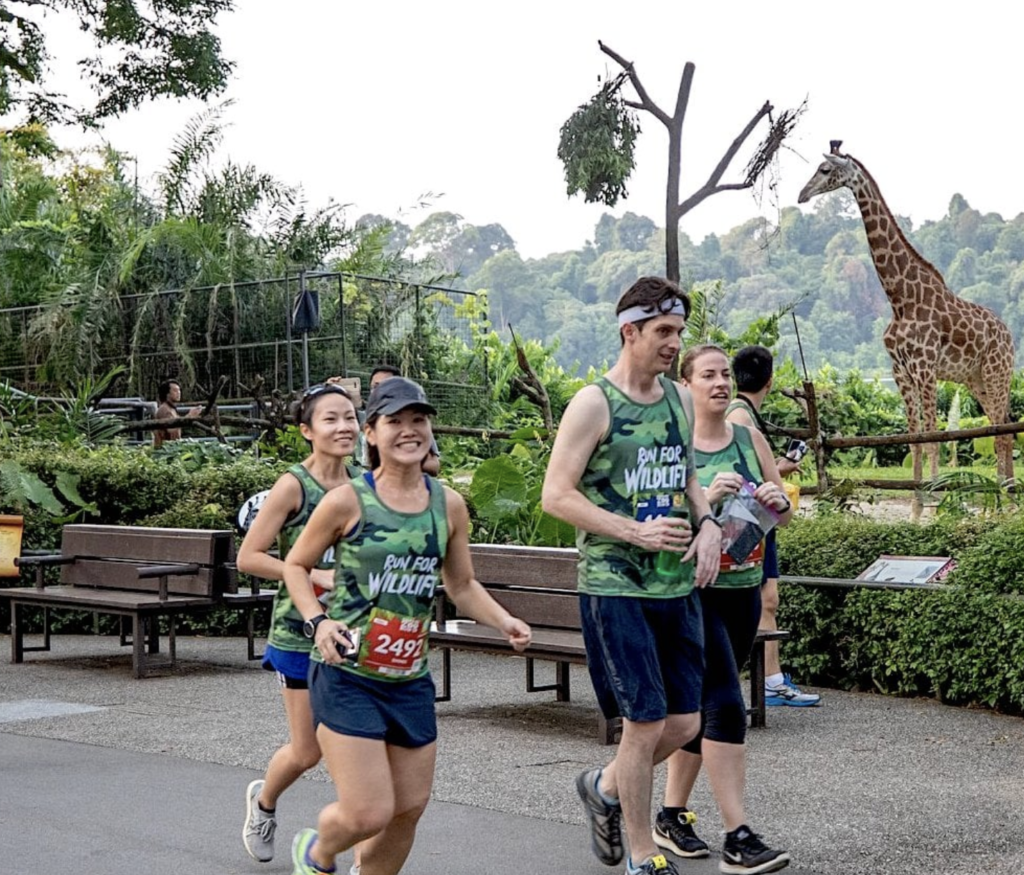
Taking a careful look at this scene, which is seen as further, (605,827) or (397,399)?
(605,827)

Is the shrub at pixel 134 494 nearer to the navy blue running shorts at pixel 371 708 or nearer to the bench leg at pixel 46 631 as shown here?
the bench leg at pixel 46 631

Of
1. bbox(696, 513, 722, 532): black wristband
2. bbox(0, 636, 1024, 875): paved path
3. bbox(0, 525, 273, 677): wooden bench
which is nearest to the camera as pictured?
bbox(696, 513, 722, 532): black wristband

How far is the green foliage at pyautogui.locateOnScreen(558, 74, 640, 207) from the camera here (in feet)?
49.6

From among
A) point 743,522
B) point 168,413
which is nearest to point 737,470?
point 743,522

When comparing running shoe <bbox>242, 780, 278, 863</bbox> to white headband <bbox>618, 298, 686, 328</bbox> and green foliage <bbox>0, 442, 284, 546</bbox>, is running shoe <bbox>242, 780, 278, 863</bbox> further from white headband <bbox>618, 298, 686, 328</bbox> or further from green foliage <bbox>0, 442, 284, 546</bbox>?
green foliage <bbox>0, 442, 284, 546</bbox>

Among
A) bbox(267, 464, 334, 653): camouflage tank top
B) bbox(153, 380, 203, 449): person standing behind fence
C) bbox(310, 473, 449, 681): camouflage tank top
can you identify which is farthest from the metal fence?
bbox(310, 473, 449, 681): camouflage tank top

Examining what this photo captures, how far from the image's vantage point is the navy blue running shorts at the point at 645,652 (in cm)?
525

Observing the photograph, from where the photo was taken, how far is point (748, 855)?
5484mm

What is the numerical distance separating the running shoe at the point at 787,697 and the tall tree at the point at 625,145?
6086mm

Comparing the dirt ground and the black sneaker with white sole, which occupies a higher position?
the dirt ground

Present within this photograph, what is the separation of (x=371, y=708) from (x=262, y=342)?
18.6 m

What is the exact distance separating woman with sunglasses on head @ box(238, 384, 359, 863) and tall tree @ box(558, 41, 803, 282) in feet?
29.7

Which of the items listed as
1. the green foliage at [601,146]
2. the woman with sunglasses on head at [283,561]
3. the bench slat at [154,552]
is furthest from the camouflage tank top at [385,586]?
the green foliage at [601,146]

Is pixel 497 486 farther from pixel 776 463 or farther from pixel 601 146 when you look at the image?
pixel 776 463
